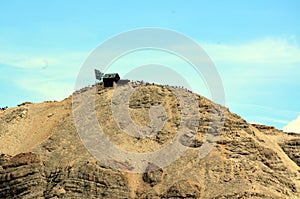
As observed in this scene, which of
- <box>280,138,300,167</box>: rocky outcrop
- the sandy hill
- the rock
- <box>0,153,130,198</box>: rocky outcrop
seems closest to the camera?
<box>0,153,130,198</box>: rocky outcrop

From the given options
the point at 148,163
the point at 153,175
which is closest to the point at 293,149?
the point at 148,163

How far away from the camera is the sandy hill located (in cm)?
7150

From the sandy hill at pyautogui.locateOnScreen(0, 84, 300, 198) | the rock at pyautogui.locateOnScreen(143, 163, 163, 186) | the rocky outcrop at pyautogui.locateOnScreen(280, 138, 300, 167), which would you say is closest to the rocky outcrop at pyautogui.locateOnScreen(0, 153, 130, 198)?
the sandy hill at pyautogui.locateOnScreen(0, 84, 300, 198)

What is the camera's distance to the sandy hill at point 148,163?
235ft

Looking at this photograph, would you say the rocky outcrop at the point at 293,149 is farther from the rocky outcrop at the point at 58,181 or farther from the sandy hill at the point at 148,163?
the rocky outcrop at the point at 58,181

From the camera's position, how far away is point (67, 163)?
74.9 meters

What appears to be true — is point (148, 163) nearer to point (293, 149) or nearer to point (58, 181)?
point (58, 181)

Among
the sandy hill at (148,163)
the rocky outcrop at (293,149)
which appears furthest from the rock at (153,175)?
A: the rocky outcrop at (293,149)

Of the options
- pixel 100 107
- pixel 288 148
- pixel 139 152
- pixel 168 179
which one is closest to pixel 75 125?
pixel 100 107

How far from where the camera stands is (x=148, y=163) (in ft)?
247

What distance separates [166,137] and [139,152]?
4.92 meters

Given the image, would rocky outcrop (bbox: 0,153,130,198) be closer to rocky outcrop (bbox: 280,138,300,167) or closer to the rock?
the rock

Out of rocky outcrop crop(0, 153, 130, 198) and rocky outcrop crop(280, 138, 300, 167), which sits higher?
rocky outcrop crop(280, 138, 300, 167)

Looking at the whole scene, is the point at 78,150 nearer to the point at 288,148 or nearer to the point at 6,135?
the point at 6,135
